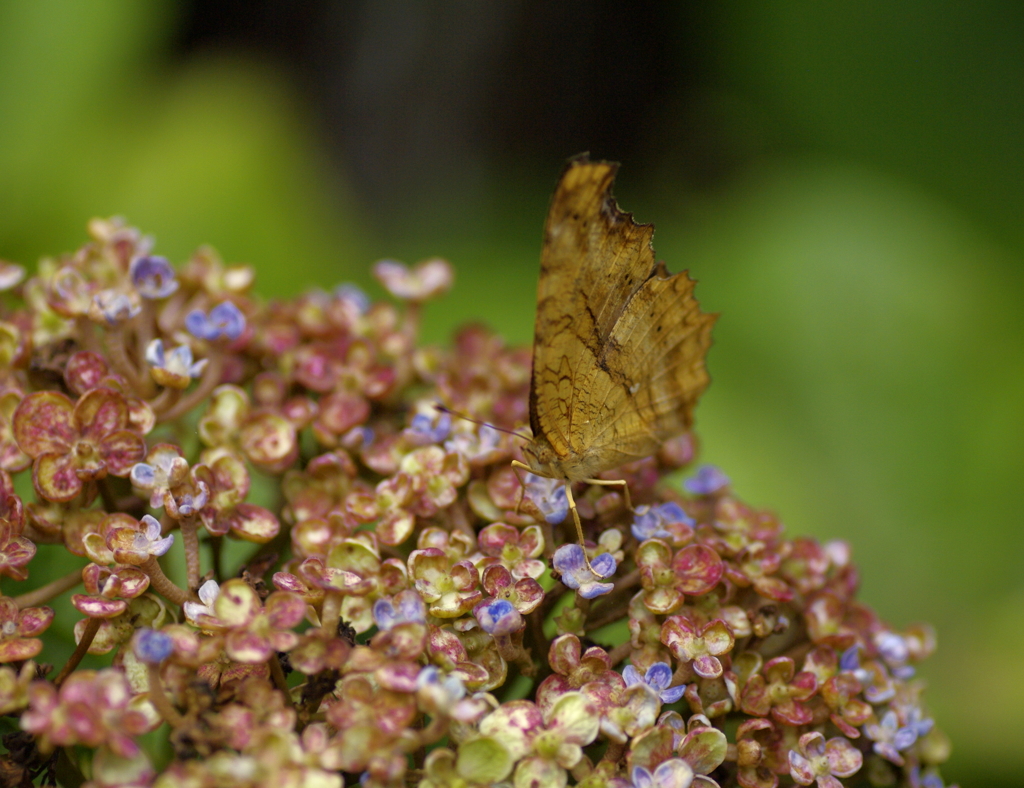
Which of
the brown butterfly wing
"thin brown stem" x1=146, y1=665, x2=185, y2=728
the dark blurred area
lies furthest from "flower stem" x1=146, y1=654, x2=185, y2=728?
the dark blurred area

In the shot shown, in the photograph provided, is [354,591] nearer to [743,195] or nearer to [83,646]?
[83,646]

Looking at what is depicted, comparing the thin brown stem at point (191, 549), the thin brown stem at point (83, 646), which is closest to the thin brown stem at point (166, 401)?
the thin brown stem at point (191, 549)

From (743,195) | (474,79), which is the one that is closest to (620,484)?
(743,195)

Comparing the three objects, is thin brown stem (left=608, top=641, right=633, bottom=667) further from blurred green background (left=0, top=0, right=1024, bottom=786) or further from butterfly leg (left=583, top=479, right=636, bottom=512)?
blurred green background (left=0, top=0, right=1024, bottom=786)

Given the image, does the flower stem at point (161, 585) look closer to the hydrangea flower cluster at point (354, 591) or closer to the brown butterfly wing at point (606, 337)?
the hydrangea flower cluster at point (354, 591)

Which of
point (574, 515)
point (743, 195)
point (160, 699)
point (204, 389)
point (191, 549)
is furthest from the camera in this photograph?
point (743, 195)

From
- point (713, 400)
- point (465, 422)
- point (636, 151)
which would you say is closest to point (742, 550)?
point (465, 422)

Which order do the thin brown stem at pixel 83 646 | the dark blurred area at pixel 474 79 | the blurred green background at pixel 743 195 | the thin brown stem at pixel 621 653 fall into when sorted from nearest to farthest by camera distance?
the thin brown stem at pixel 83 646 → the thin brown stem at pixel 621 653 → the blurred green background at pixel 743 195 → the dark blurred area at pixel 474 79
